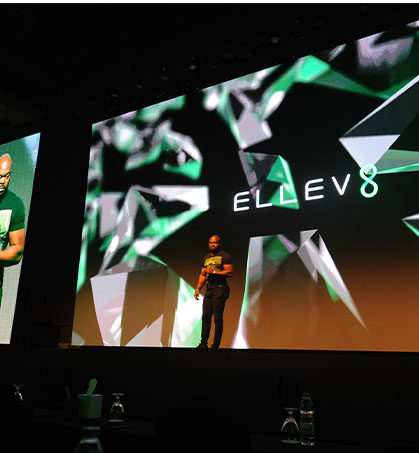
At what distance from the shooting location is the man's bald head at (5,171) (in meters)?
5.18

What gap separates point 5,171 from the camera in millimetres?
5262

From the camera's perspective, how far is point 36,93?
5.62 m

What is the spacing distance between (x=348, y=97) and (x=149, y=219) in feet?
5.75

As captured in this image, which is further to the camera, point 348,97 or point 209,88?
point 209,88

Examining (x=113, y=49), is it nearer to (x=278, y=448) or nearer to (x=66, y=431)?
(x=66, y=431)

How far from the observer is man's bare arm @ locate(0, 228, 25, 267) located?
4.83 m

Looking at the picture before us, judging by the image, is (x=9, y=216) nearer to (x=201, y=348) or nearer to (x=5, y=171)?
(x=5, y=171)

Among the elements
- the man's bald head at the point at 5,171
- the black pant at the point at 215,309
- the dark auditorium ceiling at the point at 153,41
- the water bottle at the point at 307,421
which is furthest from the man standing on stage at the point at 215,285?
the man's bald head at the point at 5,171

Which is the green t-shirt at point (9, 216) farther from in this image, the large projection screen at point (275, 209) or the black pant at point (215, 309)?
the black pant at point (215, 309)

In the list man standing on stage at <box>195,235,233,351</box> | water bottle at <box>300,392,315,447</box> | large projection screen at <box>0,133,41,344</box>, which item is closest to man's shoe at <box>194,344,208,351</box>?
man standing on stage at <box>195,235,233,351</box>

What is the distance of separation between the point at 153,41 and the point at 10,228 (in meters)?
2.28

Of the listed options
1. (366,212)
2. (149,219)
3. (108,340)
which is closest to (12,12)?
(149,219)

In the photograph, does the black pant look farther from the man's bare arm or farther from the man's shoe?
the man's bare arm

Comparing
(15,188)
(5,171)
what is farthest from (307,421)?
(5,171)
